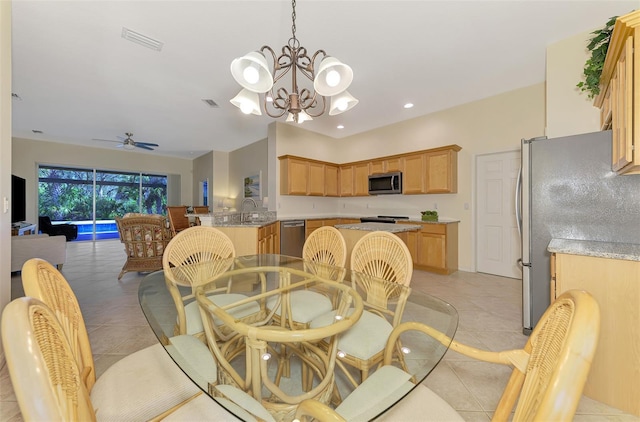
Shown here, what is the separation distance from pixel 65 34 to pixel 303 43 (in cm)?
232

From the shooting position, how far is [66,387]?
579 millimetres

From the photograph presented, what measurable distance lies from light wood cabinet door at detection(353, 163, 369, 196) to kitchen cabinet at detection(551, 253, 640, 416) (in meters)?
4.02

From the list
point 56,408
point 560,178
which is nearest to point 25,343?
point 56,408

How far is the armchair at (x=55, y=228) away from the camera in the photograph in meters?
6.80

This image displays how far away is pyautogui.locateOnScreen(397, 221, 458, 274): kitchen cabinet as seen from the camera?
13.1 feet

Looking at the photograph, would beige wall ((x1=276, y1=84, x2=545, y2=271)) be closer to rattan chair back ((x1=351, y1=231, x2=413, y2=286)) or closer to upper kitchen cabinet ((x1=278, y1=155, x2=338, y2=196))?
upper kitchen cabinet ((x1=278, y1=155, x2=338, y2=196))

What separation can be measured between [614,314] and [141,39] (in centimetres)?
427

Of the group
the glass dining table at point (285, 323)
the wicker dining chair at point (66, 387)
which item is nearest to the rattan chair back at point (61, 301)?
the wicker dining chair at point (66, 387)

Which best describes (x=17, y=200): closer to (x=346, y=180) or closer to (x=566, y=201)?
(x=346, y=180)

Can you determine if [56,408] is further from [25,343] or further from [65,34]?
[65,34]

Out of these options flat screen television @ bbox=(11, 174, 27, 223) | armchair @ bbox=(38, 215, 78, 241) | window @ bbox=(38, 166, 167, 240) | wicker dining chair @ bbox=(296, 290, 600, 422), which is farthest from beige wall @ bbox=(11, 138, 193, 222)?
wicker dining chair @ bbox=(296, 290, 600, 422)

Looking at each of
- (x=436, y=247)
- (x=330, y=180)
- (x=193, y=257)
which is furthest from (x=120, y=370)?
(x=330, y=180)

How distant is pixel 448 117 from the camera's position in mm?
4383

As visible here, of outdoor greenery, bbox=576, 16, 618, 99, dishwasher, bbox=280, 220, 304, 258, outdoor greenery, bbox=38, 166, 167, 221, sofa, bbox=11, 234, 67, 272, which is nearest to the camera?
outdoor greenery, bbox=576, 16, 618, 99
